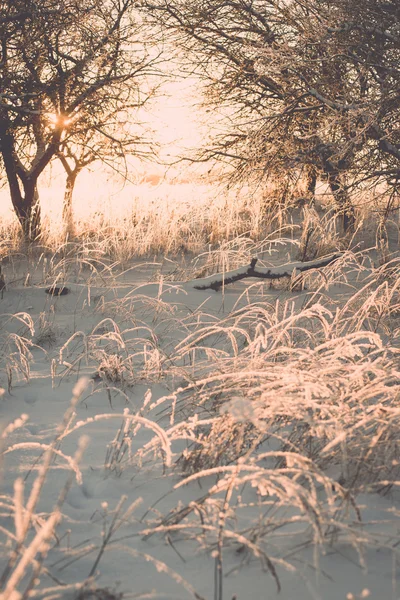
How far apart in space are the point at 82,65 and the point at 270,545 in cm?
752

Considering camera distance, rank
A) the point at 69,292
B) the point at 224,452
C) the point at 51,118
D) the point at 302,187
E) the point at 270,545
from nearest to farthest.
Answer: the point at 270,545 → the point at 224,452 → the point at 69,292 → the point at 51,118 → the point at 302,187

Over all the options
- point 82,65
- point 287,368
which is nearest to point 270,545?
point 287,368

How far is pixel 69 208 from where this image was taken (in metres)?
8.55

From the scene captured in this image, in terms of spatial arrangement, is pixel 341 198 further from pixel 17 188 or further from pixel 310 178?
pixel 17 188

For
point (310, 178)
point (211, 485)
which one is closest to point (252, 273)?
point (211, 485)

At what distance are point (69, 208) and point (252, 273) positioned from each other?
14.9 feet

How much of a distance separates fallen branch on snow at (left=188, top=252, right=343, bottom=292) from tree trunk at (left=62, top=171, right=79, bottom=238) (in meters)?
3.19

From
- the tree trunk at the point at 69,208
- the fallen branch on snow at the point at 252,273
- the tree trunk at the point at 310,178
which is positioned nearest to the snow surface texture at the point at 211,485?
the fallen branch on snow at the point at 252,273

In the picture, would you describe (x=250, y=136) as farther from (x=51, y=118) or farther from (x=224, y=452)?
(x=224, y=452)

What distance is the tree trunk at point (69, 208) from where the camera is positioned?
8.44 m

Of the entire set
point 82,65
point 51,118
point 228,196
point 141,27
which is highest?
point 141,27

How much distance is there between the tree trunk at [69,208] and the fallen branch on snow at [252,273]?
319cm

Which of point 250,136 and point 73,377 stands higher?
point 250,136

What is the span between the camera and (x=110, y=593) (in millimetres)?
1424
